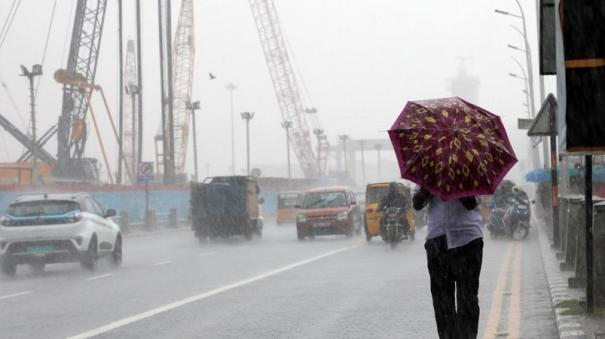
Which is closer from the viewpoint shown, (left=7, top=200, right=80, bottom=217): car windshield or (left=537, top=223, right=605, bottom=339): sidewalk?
(left=537, top=223, right=605, bottom=339): sidewalk

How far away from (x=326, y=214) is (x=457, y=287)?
1039 inches

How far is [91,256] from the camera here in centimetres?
2111

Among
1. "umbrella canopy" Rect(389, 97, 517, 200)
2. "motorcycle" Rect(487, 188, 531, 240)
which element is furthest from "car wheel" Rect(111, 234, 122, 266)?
"umbrella canopy" Rect(389, 97, 517, 200)

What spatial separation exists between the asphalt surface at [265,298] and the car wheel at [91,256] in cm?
32

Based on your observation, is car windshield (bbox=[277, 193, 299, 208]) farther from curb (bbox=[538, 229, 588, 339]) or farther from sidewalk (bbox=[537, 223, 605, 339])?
sidewalk (bbox=[537, 223, 605, 339])

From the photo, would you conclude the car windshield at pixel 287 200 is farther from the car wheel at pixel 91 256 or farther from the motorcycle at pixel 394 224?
the car wheel at pixel 91 256

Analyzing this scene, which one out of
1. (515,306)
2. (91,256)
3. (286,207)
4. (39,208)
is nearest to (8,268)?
(39,208)

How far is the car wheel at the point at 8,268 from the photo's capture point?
816 inches

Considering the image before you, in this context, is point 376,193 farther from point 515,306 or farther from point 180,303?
point 515,306

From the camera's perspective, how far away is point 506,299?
1341cm

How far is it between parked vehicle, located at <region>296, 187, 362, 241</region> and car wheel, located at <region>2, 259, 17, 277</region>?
44.0 feet

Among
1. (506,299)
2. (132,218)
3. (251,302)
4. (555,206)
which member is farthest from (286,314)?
(132,218)

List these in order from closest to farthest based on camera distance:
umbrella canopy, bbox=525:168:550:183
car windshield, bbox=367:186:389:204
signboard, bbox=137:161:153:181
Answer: car windshield, bbox=367:186:389:204 → umbrella canopy, bbox=525:168:550:183 → signboard, bbox=137:161:153:181

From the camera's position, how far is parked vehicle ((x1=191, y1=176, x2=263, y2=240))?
115 feet
